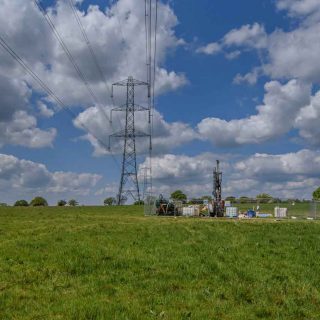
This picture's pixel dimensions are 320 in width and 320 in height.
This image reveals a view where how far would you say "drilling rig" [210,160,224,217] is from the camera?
57.9 metres

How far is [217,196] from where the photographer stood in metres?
58.6

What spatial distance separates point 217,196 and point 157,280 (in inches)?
1807

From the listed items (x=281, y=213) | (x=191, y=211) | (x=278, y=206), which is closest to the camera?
(x=281, y=213)

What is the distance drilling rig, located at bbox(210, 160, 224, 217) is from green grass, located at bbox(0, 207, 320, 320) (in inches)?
1431

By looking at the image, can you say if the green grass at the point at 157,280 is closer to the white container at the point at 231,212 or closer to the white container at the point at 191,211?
the white container at the point at 231,212

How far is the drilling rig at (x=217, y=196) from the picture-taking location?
57.9 m

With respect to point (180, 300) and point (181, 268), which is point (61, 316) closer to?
point (180, 300)

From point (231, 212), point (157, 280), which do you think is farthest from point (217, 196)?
point (157, 280)

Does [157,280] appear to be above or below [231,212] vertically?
below

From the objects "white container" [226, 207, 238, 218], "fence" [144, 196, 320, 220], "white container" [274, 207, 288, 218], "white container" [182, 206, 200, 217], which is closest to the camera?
"fence" [144, 196, 320, 220]

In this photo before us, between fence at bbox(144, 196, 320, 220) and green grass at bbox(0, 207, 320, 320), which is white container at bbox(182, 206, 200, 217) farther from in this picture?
green grass at bbox(0, 207, 320, 320)

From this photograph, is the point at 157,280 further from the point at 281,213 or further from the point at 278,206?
the point at 278,206

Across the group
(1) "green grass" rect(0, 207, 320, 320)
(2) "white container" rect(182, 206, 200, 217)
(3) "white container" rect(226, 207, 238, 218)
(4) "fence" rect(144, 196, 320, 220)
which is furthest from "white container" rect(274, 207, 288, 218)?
(1) "green grass" rect(0, 207, 320, 320)

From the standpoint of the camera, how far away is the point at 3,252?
17.9 m
